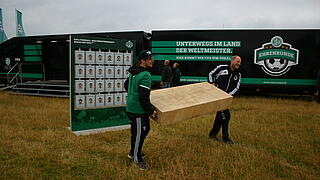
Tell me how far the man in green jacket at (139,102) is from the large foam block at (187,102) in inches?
8.4

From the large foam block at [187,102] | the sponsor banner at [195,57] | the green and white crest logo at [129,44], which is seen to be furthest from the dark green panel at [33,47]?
the large foam block at [187,102]

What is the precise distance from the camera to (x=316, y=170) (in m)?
4.18

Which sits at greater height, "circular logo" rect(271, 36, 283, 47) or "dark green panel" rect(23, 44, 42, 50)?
"circular logo" rect(271, 36, 283, 47)

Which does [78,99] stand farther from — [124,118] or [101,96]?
[124,118]

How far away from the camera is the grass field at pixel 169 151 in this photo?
13.1 ft

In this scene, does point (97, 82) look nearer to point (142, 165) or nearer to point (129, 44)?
point (129, 44)

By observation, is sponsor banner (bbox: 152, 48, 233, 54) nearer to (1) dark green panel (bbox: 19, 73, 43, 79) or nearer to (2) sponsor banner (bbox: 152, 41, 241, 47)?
(2) sponsor banner (bbox: 152, 41, 241, 47)

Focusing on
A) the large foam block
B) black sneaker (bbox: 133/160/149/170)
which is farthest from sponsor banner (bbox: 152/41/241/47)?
black sneaker (bbox: 133/160/149/170)

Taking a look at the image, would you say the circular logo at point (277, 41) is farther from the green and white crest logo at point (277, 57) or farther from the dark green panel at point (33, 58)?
the dark green panel at point (33, 58)

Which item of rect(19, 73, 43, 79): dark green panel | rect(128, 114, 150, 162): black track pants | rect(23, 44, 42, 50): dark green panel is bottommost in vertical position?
rect(128, 114, 150, 162): black track pants

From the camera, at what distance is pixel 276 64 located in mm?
11820

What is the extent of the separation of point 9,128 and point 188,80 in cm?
823

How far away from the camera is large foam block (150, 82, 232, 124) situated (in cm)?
410

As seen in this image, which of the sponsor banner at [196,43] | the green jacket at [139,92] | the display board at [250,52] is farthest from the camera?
the sponsor banner at [196,43]
